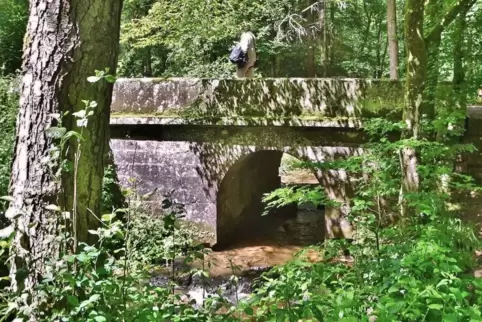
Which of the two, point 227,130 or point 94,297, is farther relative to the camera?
point 227,130

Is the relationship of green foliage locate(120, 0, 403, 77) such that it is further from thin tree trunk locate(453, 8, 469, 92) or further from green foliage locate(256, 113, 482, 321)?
green foliage locate(256, 113, 482, 321)

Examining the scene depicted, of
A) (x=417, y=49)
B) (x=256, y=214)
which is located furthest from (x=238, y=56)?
(x=256, y=214)

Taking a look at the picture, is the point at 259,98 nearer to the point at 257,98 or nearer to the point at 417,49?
the point at 257,98

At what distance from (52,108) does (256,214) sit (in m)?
9.17

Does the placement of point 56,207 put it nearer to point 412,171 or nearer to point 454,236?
point 454,236

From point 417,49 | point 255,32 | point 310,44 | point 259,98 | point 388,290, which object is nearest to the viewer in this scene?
point 388,290

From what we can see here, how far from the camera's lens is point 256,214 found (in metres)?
11.1

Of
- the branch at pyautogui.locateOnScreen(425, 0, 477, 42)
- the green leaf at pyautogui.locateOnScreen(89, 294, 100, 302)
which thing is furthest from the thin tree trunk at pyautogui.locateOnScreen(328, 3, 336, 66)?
the green leaf at pyautogui.locateOnScreen(89, 294, 100, 302)

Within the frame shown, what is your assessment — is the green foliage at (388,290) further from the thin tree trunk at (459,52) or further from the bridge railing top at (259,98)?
the bridge railing top at (259,98)

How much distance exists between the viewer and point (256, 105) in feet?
25.3

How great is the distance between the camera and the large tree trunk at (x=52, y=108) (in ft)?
6.58

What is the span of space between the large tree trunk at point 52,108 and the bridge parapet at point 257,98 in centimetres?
554

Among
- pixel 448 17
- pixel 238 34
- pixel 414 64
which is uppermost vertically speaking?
pixel 238 34

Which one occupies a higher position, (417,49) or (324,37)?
(324,37)
